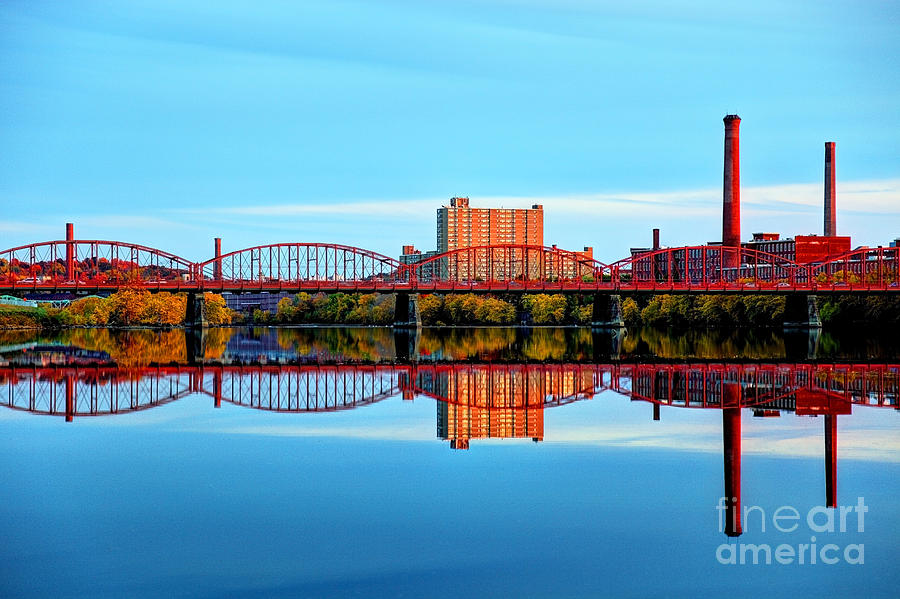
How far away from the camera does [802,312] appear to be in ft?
380

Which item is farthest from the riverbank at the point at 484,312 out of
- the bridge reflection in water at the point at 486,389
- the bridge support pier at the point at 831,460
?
the bridge support pier at the point at 831,460

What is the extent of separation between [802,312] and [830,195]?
3122cm

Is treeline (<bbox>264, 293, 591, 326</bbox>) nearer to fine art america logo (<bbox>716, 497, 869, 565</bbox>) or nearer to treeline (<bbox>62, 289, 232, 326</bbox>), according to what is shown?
treeline (<bbox>62, 289, 232, 326</bbox>)

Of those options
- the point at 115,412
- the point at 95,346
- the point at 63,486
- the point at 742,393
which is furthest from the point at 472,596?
the point at 95,346

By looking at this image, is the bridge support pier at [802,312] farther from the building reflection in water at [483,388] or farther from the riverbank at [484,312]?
the building reflection in water at [483,388]

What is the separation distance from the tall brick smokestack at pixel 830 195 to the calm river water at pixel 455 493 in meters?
109

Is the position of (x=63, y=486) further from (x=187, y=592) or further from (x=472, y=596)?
(x=472, y=596)

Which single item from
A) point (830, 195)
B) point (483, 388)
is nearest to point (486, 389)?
point (483, 388)

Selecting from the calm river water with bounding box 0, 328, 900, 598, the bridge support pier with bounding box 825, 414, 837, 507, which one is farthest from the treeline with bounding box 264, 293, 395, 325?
the bridge support pier with bounding box 825, 414, 837, 507

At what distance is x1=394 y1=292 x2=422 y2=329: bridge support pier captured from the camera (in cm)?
12269

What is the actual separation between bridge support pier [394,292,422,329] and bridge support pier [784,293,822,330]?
3968 cm

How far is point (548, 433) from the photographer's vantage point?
24656 millimetres

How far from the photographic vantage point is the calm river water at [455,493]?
12656 mm

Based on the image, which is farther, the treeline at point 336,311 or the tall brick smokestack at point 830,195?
the treeline at point 336,311
